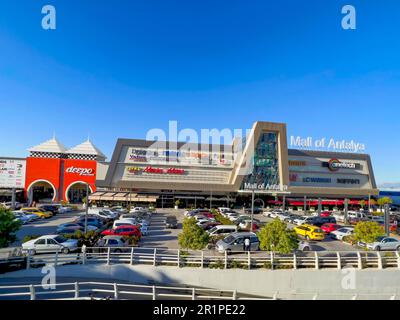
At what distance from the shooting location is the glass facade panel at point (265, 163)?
5626cm

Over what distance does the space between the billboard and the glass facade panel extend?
164 feet

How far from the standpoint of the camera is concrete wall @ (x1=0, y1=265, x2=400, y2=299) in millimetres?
14812

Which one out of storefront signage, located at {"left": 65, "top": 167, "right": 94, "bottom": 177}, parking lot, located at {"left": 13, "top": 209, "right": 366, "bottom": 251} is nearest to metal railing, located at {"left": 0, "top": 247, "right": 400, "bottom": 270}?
parking lot, located at {"left": 13, "top": 209, "right": 366, "bottom": 251}

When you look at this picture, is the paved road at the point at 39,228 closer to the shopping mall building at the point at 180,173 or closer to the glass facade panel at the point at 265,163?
the shopping mall building at the point at 180,173

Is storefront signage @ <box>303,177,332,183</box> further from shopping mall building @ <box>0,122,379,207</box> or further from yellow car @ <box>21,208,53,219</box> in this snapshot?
yellow car @ <box>21,208,53,219</box>

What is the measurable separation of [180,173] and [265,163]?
65.0 feet

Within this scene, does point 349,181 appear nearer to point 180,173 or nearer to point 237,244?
point 180,173

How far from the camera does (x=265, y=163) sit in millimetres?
56719

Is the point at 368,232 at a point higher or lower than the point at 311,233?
higher

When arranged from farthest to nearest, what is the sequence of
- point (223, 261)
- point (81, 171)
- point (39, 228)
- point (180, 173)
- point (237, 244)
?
point (180, 173), point (81, 171), point (39, 228), point (237, 244), point (223, 261)

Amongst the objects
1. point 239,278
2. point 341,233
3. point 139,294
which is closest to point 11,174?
point 139,294

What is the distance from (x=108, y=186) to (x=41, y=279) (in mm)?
40281
